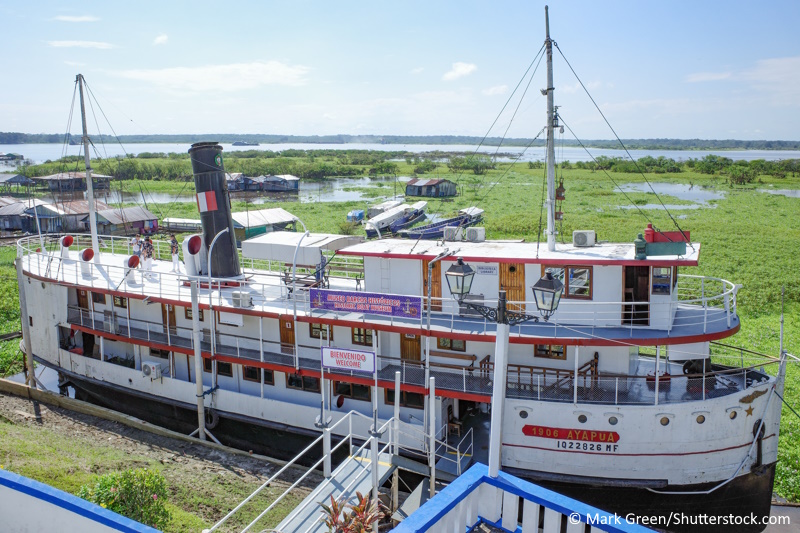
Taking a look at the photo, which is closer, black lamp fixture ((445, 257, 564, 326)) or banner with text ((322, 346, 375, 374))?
black lamp fixture ((445, 257, 564, 326))

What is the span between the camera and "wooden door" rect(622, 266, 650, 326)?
49.7 ft

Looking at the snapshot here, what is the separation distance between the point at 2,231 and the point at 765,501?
2521 inches

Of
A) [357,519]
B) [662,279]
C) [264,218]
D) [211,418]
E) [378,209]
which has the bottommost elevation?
[211,418]

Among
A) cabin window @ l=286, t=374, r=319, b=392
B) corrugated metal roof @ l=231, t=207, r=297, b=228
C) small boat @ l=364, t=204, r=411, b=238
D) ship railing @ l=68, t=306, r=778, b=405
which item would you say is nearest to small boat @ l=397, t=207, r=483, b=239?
small boat @ l=364, t=204, r=411, b=238

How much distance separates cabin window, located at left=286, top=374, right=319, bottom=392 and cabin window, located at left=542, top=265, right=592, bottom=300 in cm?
723

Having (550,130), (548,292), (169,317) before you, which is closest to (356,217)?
(169,317)

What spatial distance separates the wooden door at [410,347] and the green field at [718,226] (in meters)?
8.65

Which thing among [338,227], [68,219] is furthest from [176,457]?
[68,219]

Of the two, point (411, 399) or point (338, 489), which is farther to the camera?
point (411, 399)

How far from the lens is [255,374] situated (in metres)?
18.3

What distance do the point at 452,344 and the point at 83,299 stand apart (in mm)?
13801

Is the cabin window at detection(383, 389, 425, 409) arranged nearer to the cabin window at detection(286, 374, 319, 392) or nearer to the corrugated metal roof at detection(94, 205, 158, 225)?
the cabin window at detection(286, 374, 319, 392)

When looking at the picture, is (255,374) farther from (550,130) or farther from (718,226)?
(718,226)

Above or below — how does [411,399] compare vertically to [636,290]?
below
